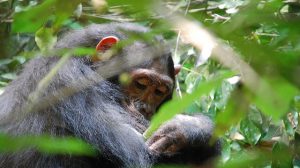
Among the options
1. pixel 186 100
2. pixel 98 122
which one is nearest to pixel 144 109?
pixel 98 122

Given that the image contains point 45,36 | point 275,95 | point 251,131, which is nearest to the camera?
point 275,95

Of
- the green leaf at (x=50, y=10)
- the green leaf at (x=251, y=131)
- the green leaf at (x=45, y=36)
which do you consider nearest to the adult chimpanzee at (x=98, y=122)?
the green leaf at (x=251, y=131)

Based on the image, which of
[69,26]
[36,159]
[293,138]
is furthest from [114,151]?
[69,26]

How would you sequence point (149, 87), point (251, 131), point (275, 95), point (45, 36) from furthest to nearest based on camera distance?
point (149, 87), point (251, 131), point (45, 36), point (275, 95)

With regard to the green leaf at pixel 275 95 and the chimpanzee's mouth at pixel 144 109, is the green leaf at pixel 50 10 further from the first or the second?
the chimpanzee's mouth at pixel 144 109

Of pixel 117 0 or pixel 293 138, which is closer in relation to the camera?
pixel 117 0

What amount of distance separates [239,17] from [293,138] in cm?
180

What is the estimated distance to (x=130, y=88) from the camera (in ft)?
9.34

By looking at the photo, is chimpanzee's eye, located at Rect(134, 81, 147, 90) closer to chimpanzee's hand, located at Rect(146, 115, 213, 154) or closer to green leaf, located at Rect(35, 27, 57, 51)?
chimpanzee's hand, located at Rect(146, 115, 213, 154)

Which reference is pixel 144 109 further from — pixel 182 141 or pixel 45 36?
pixel 45 36

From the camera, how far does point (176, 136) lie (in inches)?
96.2

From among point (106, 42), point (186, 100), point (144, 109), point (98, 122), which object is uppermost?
point (186, 100)

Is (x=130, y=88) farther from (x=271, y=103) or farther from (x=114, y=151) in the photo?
(x=271, y=103)

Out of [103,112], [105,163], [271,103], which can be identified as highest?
[271,103]
